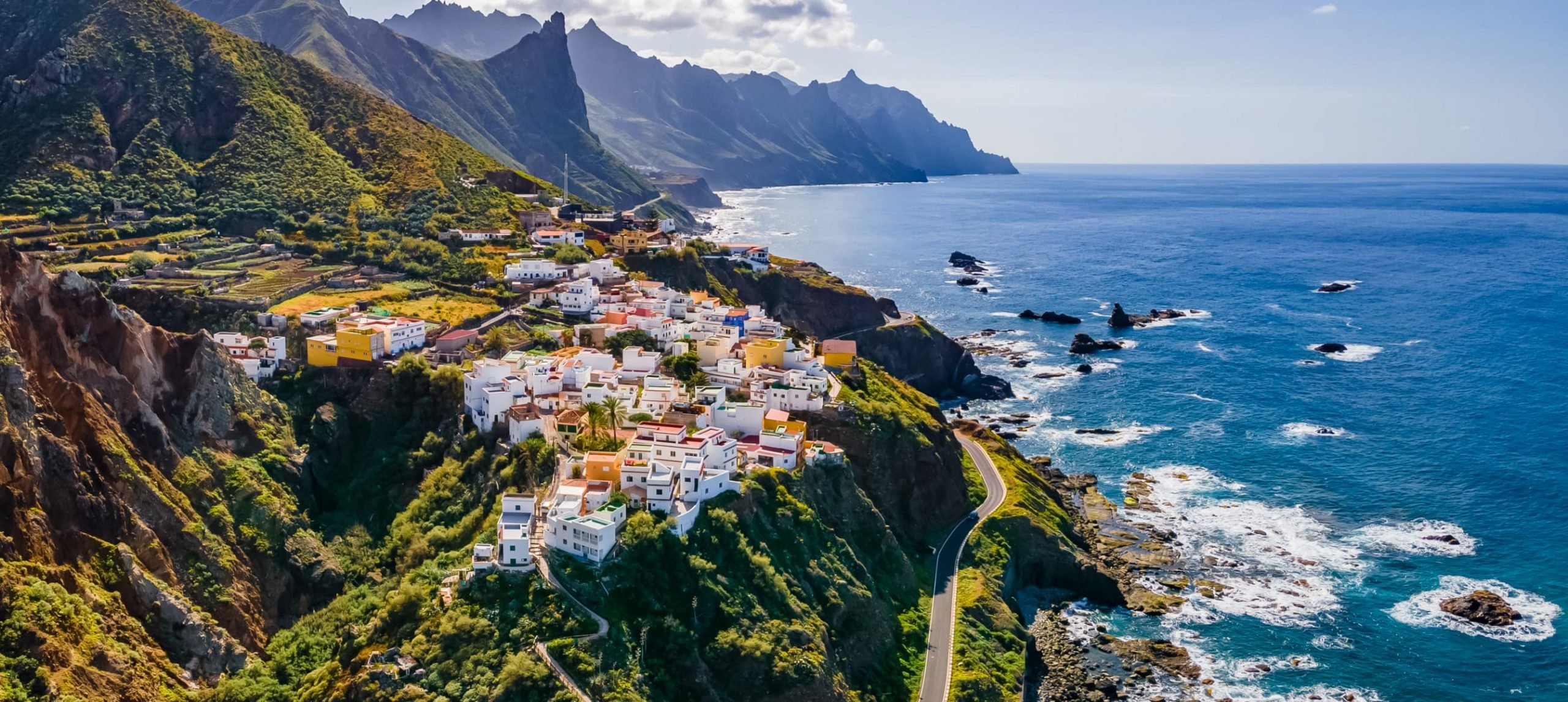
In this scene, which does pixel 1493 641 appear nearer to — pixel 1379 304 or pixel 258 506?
pixel 258 506

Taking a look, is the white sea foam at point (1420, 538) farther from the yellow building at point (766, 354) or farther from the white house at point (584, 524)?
the white house at point (584, 524)

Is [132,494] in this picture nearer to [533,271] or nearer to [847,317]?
[533,271]

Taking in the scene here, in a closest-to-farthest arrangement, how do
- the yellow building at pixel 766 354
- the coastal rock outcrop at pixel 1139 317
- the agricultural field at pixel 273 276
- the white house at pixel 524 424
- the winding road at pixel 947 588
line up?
1. the winding road at pixel 947 588
2. the white house at pixel 524 424
3. the yellow building at pixel 766 354
4. the agricultural field at pixel 273 276
5. the coastal rock outcrop at pixel 1139 317

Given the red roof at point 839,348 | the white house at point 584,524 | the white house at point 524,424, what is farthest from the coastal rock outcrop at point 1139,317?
the white house at point 584,524

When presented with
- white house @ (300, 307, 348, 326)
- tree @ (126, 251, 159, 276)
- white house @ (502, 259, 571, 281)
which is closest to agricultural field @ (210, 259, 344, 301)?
white house @ (300, 307, 348, 326)

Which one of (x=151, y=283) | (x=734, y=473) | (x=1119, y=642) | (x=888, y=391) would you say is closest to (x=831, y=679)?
(x=734, y=473)

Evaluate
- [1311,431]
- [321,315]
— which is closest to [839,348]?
[321,315]

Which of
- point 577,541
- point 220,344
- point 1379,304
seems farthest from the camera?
point 1379,304
